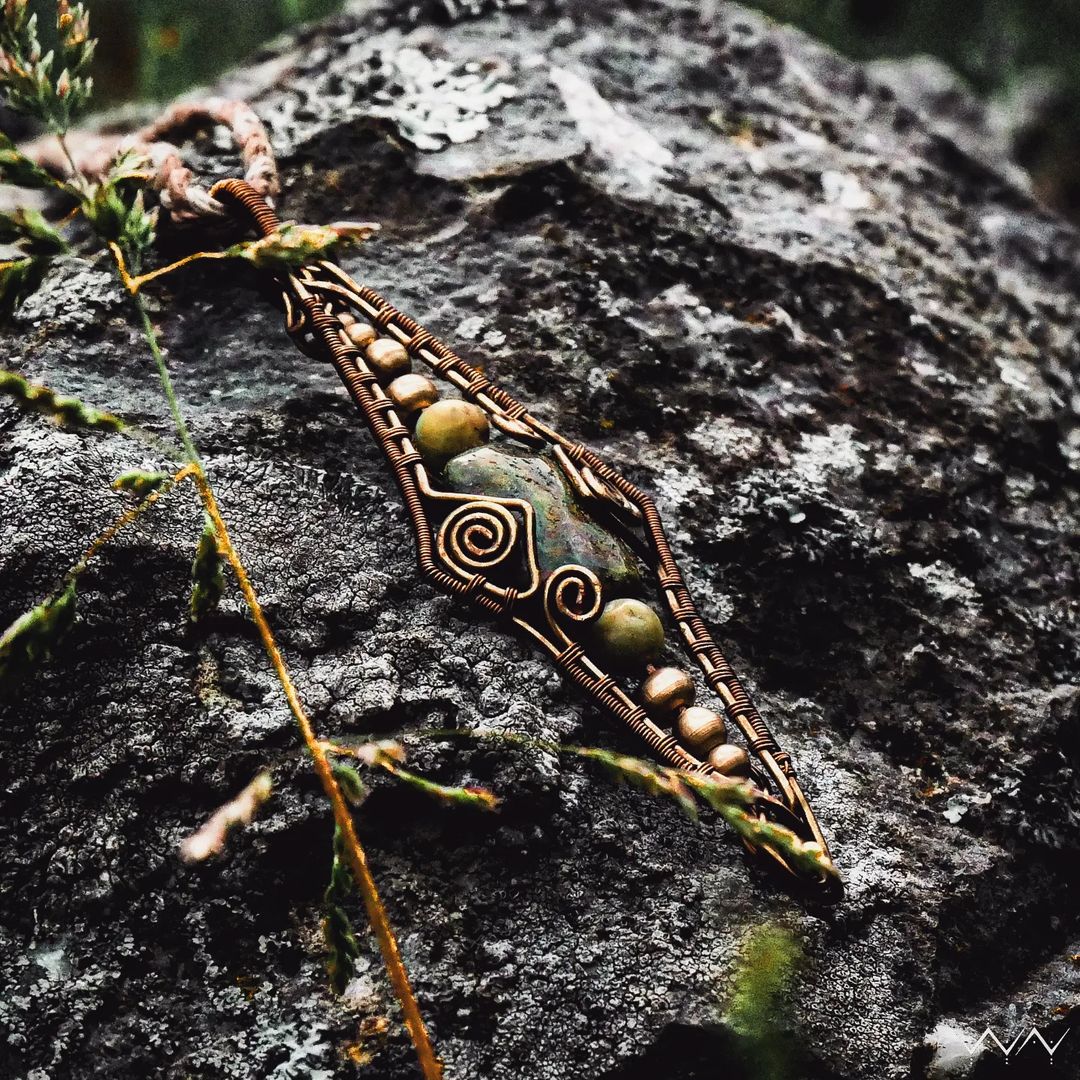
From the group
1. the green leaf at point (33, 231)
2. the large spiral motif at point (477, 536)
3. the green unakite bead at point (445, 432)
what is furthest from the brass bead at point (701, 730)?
the green leaf at point (33, 231)

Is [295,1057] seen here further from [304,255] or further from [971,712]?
[971,712]

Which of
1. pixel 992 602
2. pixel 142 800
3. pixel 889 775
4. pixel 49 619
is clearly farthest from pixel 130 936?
pixel 992 602

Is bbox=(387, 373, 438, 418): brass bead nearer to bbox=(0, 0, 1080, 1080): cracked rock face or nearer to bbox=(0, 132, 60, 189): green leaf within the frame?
bbox=(0, 0, 1080, 1080): cracked rock face

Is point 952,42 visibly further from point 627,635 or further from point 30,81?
point 30,81

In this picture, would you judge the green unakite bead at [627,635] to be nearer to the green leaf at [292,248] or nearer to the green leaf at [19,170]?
the green leaf at [292,248]

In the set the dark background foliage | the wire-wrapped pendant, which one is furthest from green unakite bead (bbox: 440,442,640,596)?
the dark background foliage

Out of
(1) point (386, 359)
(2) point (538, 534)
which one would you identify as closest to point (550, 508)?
(2) point (538, 534)

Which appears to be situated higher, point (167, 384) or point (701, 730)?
point (167, 384)
